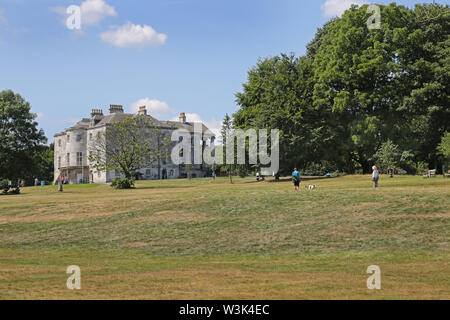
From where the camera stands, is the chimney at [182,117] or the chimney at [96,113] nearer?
the chimney at [96,113]

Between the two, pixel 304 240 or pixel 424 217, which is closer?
pixel 304 240

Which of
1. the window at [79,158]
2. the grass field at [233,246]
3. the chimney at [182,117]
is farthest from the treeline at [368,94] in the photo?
the chimney at [182,117]

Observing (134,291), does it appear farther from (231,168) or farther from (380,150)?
(231,168)

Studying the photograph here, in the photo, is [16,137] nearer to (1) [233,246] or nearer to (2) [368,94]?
(2) [368,94]

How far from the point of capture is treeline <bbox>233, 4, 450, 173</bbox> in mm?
54062

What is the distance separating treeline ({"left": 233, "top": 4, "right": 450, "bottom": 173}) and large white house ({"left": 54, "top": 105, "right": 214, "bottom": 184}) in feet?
135

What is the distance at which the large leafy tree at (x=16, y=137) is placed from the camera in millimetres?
73938

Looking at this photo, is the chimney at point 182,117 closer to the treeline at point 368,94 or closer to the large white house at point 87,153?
the large white house at point 87,153

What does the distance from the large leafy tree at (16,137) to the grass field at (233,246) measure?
40784mm

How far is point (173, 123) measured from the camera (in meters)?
114

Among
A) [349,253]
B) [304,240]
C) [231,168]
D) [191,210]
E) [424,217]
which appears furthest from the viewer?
[231,168]
